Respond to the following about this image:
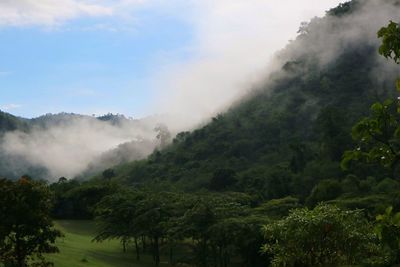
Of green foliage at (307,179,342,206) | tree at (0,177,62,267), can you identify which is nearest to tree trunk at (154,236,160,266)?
green foliage at (307,179,342,206)

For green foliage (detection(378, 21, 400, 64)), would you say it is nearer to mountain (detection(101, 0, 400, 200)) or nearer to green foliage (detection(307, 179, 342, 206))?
green foliage (detection(307, 179, 342, 206))

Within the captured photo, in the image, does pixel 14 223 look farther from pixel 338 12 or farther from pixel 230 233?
pixel 338 12

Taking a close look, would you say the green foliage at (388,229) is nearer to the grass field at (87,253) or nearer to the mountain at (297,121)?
the grass field at (87,253)

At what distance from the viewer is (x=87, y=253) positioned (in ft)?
147

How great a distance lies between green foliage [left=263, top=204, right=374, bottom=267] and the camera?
2809 cm

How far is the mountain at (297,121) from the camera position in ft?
294

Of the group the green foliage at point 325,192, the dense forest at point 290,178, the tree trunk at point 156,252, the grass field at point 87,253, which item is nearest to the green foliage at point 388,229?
the dense forest at point 290,178

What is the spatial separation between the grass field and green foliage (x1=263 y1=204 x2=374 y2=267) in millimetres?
15264

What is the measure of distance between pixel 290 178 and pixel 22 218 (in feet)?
203

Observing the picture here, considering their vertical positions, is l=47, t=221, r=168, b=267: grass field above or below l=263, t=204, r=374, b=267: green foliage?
below

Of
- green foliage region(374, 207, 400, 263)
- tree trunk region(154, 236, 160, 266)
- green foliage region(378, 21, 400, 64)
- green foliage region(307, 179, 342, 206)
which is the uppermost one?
green foliage region(378, 21, 400, 64)

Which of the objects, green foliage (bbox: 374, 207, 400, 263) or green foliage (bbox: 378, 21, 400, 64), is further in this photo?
green foliage (bbox: 378, 21, 400, 64)

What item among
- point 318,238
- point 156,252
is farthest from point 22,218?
point 156,252

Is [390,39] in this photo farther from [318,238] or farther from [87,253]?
[87,253]
